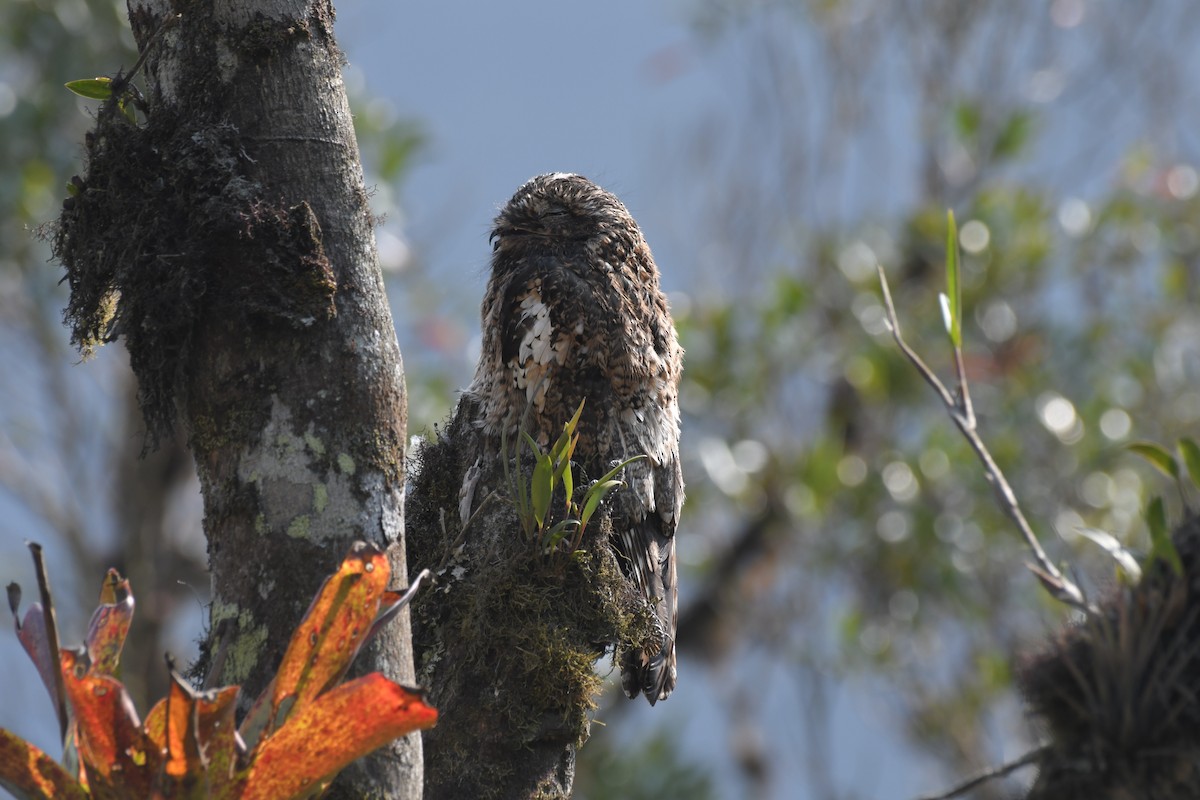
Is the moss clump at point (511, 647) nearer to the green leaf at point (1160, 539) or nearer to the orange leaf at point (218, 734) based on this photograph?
the orange leaf at point (218, 734)

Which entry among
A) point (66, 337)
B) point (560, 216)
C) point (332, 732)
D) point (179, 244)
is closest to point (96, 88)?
point (179, 244)

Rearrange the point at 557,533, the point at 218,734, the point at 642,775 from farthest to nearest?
1. the point at 642,775
2. the point at 557,533
3. the point at 218,734

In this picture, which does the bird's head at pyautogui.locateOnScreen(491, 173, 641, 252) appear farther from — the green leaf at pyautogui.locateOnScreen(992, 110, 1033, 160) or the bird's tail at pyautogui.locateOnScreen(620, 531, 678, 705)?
the green leaf at pyautogui.locateOnScreen(992, 110, 1033, 160)

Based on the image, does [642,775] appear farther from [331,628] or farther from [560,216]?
[331,628]

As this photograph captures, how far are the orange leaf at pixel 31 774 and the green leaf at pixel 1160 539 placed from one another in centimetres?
165

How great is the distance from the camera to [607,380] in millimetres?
3088

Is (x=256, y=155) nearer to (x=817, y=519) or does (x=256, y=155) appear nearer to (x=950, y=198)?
(x=817, y=519)

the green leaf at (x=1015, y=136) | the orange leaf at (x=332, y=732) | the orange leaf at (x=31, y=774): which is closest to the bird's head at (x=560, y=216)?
the orange leaf at (x=332, y=732)

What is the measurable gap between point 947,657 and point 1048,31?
5.25m

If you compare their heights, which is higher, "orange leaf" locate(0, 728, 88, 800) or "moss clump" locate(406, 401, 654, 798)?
"moss clump" locate(406, 401, 654, 798)

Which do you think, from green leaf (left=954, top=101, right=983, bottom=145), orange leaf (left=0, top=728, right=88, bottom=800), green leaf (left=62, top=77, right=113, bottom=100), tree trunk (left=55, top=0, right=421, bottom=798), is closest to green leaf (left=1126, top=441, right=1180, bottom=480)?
tree trunk (left=55, top=0, right=421, bottom=798)

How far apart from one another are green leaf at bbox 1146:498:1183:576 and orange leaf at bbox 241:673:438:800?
47.9 inches

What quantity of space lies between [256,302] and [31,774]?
789 mm

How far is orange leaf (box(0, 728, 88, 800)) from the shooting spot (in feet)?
5.30
